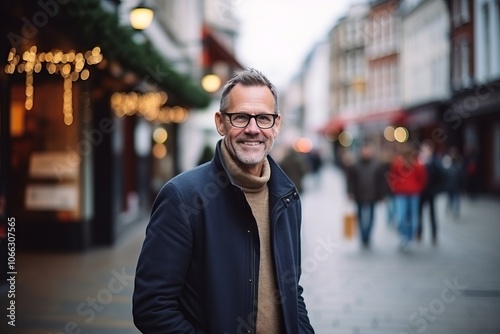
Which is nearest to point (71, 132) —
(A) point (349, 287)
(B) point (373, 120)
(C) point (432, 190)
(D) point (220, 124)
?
(A) point (349, 287)

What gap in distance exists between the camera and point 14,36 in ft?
24.2

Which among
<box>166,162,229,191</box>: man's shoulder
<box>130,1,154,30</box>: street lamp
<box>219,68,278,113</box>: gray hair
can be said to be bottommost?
<box>166,162,229,191</box>: man's shoulder

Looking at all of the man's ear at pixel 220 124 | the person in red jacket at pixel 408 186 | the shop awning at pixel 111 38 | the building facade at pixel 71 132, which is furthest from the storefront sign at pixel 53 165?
the man's ear at pixel 220 124

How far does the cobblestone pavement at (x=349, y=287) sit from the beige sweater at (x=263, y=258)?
11.9 feet

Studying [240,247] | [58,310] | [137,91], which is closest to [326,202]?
[137,91]

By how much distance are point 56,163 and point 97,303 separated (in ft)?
14.8

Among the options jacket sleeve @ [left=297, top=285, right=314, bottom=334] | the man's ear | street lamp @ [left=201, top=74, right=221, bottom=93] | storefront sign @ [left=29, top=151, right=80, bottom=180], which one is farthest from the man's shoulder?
street lamp @ [left=201, top=74, right=221, bottom=93]

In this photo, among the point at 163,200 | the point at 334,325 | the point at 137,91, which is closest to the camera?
the point at 163,200

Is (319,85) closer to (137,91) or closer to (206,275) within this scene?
(137,91)

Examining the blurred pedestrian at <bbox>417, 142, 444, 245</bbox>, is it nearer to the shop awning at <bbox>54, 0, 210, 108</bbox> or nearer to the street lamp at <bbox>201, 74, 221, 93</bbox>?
the shop awning at <bbox>54, 0, 210, 108</bbox>

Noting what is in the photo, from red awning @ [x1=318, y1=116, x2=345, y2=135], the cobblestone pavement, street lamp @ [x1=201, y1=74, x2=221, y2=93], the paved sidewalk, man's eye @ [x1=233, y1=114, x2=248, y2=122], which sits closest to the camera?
man's eye @ [x1=233, y1=114, x2=248, y2=122]

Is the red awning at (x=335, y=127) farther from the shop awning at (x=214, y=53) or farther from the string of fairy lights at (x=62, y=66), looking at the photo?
the string of fairy lights at (x=62, y=66)

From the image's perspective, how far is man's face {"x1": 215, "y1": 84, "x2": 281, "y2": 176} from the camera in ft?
7.77

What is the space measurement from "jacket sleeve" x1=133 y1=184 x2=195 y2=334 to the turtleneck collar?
0.27 meters
